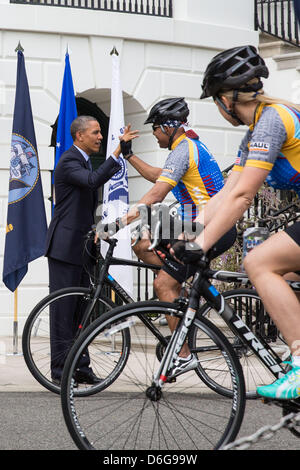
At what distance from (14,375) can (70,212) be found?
1.58 m

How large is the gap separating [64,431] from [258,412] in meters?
1.36

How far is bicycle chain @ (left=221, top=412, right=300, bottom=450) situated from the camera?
4024 mm

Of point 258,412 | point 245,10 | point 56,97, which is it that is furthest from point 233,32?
point 258,412

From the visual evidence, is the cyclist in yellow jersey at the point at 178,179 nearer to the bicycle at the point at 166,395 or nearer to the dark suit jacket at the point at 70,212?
the dark suit jacket at the point at 70,212

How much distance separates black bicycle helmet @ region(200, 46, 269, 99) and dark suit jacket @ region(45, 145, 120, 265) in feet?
7.99

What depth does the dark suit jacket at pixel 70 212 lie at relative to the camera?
6.98 metres

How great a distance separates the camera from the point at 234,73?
14.8 ft

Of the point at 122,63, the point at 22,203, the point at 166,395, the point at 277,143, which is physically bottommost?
the point at 166,395

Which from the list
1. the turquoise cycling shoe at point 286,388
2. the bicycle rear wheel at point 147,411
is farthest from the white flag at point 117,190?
the turquoise cycling shoe at point 286,388

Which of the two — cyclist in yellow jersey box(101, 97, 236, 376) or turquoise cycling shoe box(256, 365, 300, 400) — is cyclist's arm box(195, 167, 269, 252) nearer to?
turquoise cycling shoe box(256, 365, 300, 400)

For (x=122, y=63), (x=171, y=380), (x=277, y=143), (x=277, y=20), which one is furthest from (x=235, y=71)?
(x=277, y=20)

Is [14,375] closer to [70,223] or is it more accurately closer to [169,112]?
[70,223]

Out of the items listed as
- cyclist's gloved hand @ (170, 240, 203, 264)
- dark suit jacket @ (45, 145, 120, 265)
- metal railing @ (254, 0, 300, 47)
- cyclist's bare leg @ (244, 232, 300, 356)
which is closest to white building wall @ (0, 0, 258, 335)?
metal railing @ (254, 0, 300, 47)

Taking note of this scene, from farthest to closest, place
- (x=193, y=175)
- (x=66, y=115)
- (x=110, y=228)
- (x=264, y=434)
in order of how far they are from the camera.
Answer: (x=66, y=115)
(x=193, y=175)
(x=110, y=228)
(x=264, y=434)
